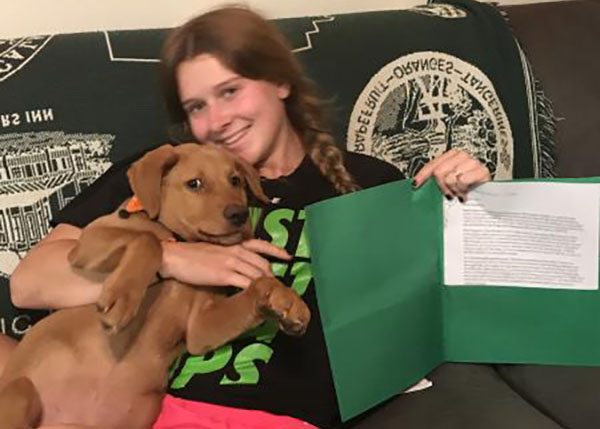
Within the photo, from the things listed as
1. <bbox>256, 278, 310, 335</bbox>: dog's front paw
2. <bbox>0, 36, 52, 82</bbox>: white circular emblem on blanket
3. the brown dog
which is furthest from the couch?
<bbox>256, 278, 310, 335</bbox>: dog's front paw

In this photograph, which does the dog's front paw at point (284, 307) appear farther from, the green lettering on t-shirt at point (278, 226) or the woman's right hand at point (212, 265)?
the green lettering on t-shirt at point (278, 226)

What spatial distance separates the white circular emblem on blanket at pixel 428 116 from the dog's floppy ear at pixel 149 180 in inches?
19.6

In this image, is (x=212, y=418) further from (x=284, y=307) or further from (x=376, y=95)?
(x=376, y=95)

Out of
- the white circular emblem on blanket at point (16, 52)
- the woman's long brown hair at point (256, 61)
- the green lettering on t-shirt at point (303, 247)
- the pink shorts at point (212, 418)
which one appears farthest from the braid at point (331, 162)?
the white circular emblem on blanket at point (16, 52)

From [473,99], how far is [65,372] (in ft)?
3.05

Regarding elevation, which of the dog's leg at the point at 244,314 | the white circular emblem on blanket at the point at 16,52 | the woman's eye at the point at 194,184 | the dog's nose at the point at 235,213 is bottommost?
the dog's leg at the point at 244,314

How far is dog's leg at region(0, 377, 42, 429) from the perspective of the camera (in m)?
1.21

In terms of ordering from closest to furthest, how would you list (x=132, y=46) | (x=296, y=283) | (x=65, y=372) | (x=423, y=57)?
(x=65, y=372), (x=296, y=283), (x=132, y=46), (x=423, y=57)

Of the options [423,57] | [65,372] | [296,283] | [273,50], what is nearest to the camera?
[65,372]

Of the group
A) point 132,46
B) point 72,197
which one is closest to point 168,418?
point 72,197

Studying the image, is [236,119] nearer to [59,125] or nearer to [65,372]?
[59,125]

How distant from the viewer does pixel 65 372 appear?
128 cm

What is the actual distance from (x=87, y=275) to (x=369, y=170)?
49cm

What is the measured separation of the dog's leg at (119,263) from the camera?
120 cm
